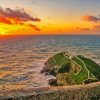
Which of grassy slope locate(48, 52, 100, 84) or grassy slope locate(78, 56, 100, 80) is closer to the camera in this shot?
grassy slope locate(48, 52, 100, 84)

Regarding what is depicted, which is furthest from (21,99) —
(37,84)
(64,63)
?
(64,63)

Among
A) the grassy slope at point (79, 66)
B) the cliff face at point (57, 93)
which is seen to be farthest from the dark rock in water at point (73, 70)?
the cliff face at point (57, 93)

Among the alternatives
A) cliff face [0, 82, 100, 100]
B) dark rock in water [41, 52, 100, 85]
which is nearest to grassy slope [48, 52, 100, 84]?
dark rock in water [41, 52, 100, 85]

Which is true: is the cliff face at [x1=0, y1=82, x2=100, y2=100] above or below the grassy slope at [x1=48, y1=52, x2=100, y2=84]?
above

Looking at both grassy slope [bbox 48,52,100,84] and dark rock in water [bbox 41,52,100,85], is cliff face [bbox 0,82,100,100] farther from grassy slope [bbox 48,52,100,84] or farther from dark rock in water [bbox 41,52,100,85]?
grassy slope [bbox 48,52,100,84]

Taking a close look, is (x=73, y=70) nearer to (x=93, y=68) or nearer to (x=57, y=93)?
(x=93, y=68)

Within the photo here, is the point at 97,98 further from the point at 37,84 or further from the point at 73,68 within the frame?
the point at 73,68

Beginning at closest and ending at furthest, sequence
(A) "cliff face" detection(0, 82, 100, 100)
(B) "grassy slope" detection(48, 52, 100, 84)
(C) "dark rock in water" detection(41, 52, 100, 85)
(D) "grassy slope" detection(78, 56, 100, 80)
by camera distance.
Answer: (A) "cliff face" detection(0, 82, 100, 100) < (C) "dark rock in water" detection(41, 52, 100, 85) < (B) "grassy slope" detection(48, 52, 100, 84) < (D) "grassy slope" detection(78, 56, 100, 80)
